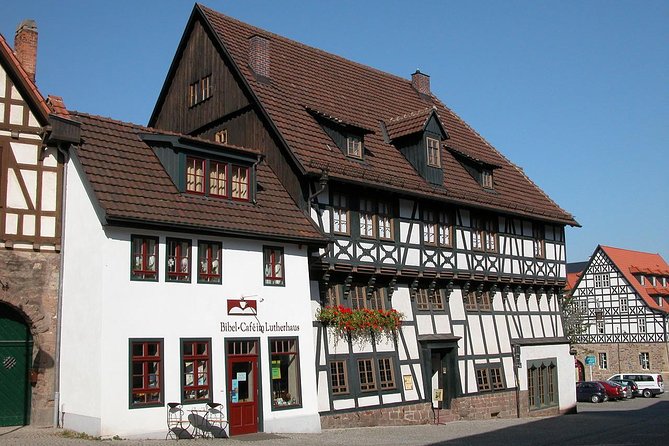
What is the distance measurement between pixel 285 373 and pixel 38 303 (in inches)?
278

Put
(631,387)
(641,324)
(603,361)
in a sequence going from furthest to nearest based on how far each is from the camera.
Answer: (603,361)
(641,324)
(631,387)

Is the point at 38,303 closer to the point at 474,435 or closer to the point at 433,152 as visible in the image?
the point at 474,435

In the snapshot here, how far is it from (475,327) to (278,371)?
11.0m

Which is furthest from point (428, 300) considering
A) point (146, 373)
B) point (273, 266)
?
point (146, 373)

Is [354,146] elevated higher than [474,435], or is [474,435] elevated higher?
[354,146]

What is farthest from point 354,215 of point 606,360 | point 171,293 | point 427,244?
point 606,360

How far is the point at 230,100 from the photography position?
28500mm

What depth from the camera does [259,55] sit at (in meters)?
28.9

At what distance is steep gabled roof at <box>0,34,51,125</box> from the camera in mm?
21797

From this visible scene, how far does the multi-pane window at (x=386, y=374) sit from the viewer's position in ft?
88.9

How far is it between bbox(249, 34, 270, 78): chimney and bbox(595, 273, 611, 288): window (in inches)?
1908

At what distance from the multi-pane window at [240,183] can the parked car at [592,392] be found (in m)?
33.5

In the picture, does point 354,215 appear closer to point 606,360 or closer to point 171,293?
point 171,293

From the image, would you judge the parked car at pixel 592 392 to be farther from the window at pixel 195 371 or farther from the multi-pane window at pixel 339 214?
the window at pixel 195 371
